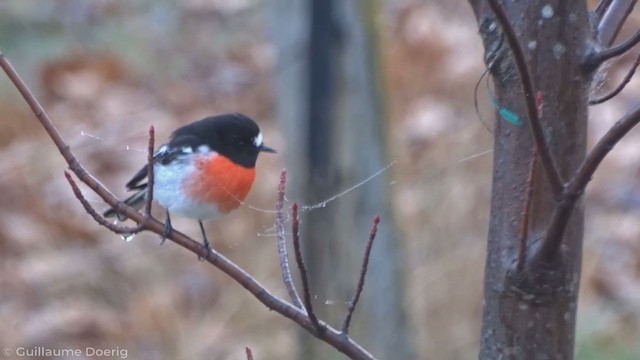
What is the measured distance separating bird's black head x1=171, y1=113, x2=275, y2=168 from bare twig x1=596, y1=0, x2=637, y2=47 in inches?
39.8

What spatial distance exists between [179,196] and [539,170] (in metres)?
1.27

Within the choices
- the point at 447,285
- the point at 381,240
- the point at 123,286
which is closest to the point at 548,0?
the point at 381,240

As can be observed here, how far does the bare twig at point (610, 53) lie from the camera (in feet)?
4.67

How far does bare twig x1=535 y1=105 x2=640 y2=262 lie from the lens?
48.3 inches

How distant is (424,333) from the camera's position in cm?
494

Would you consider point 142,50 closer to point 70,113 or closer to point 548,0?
point 70,113

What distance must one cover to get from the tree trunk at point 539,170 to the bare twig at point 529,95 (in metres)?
0.18

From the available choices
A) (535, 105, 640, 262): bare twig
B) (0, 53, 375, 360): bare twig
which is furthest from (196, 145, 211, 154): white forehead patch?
(535, 105, 640, 262): bare twig

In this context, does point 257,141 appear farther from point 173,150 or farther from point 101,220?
point 101,220

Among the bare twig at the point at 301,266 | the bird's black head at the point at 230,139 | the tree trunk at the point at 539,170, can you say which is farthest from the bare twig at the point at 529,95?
the bird's black head at the point at 230,139

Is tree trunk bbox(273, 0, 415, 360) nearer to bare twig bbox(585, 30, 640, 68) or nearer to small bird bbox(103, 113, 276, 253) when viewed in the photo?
small bird bbox(103, 113, 276, 253)

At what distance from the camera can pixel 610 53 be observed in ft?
4.69

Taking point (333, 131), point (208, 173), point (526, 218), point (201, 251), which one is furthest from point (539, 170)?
point (333, 131)

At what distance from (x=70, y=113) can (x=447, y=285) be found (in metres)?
2.96
